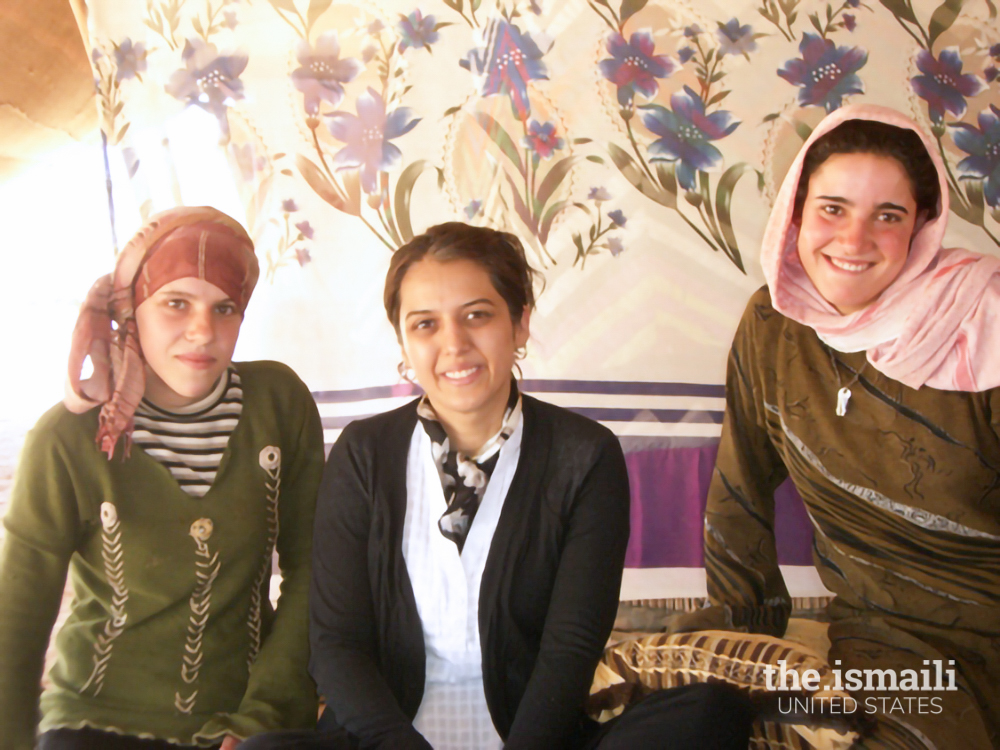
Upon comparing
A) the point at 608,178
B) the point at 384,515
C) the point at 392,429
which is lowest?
the point at 384,515

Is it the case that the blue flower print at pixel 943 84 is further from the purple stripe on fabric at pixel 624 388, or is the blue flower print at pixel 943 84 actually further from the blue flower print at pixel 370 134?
the blue flower print at pixel 370 134

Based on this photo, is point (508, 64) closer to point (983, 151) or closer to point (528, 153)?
point (528, 153)

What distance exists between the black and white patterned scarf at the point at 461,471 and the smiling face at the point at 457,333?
0.04 metres

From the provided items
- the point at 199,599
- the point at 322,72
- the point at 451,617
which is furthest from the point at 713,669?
the point at 322,72

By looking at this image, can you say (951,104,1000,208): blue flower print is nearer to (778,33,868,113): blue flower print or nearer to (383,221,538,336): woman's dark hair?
(778,33,868,113): blue flower print

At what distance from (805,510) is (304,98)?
107 cm

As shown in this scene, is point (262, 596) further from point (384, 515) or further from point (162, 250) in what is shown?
point (162, 250)

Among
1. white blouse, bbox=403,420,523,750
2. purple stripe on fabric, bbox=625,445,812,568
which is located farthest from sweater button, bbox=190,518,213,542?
purple stripe on fabric, bbox=625,445,812,568

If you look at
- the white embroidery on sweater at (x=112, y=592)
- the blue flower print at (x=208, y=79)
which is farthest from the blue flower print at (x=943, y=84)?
the white embroidery on sweater at (x=112, y=592)

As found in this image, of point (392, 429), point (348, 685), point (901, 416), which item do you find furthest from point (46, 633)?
point (901, 416)

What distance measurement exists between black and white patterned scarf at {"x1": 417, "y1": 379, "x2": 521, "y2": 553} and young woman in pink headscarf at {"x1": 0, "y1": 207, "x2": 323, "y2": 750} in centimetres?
22

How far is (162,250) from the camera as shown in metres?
1.14

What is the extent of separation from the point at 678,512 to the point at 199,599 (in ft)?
2.41

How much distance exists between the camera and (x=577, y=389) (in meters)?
1.34
